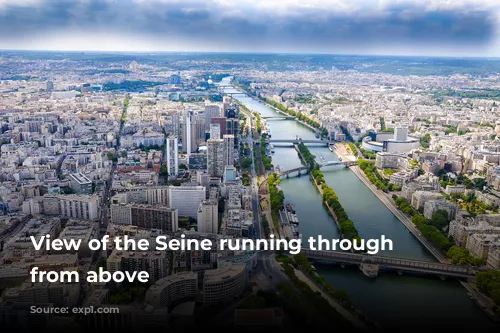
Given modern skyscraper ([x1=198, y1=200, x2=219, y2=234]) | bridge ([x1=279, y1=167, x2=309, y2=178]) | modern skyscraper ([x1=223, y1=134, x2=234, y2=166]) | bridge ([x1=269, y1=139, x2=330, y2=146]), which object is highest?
modern skyscraper ([x1=223, y1=134, x2=234, y2=166])

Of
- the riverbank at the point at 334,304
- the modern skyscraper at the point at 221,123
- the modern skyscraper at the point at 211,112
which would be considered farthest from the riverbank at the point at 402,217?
the modern skyscraper at the point at 211,112

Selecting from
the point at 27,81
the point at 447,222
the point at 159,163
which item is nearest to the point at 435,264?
the point at 447,222

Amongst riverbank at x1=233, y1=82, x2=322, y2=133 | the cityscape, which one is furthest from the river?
riverbank at x1=233, y1=82, x2=322, y2=133

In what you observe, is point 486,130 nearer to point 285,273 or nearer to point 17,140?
point 285,273

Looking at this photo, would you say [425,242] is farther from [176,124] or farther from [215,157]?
[176,124]

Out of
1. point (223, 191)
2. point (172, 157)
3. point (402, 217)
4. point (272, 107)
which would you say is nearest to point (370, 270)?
point (402, 217)

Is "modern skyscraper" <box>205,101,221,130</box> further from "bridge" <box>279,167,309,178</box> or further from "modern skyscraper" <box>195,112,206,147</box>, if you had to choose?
"bridge" <box>279,167,309,178</box>
